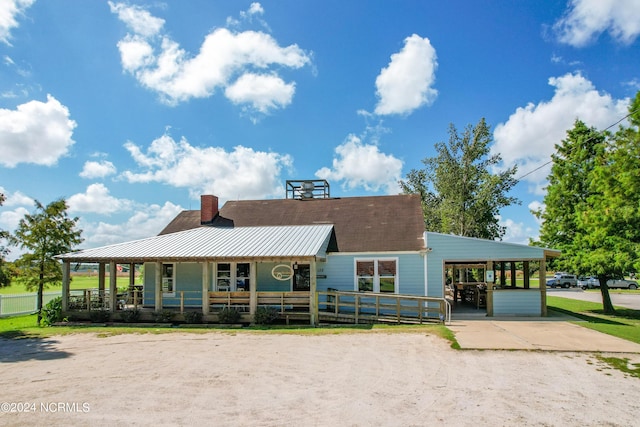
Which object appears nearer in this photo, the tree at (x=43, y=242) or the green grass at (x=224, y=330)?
the green grass at (x=224, y=330)

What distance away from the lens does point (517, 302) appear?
16094mm

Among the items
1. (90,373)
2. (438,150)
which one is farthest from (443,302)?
(438,150)

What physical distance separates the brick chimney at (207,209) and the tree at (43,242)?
6265 mm

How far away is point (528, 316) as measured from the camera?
15.8 metres

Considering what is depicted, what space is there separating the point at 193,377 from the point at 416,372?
447 cm

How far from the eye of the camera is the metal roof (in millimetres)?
14867

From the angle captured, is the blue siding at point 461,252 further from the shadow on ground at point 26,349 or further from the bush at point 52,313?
the bush at point 52,313

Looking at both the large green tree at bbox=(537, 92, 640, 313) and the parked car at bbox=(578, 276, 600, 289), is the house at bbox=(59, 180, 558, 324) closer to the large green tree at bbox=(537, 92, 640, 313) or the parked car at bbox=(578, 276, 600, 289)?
the large green tree at bbox=(537, 92, 640, 313)

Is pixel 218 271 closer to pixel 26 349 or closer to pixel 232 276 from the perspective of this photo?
pixel 232 276

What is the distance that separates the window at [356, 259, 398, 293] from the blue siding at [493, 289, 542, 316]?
3.95 meters

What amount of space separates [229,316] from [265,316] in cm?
135

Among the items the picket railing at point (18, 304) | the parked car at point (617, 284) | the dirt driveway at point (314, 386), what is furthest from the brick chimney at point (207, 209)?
the parked car at point (617, 284)

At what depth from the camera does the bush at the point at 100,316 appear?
15.9 metres

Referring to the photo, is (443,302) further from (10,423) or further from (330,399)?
(10,423)
